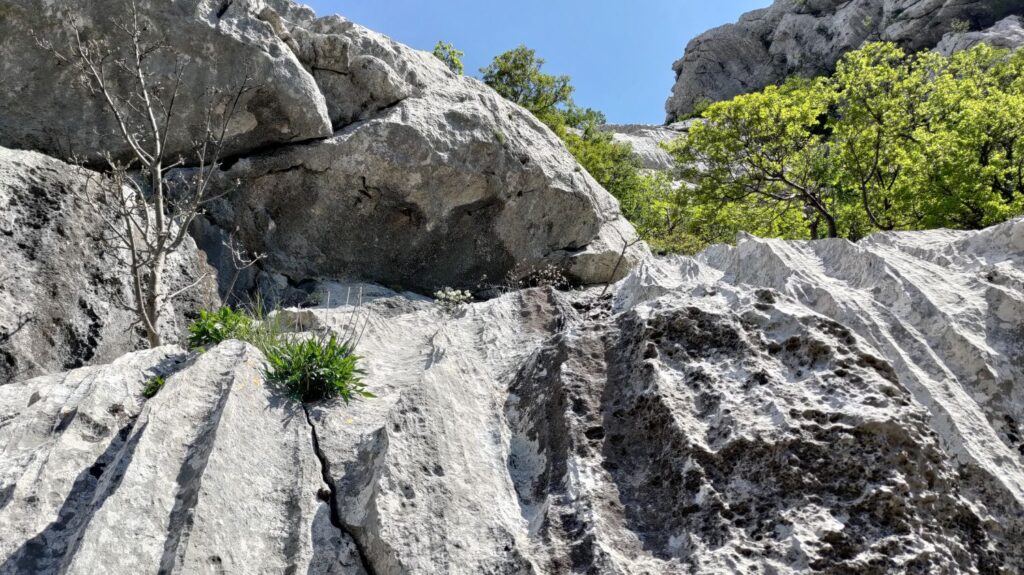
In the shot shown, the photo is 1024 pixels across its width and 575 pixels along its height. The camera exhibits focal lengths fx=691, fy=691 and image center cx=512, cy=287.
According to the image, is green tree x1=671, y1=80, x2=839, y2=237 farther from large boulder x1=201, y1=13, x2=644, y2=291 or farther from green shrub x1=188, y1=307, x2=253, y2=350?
green shrub x1=188, y1=307, x2=253, y2=350

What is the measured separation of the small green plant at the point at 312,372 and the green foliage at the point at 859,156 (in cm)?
1661

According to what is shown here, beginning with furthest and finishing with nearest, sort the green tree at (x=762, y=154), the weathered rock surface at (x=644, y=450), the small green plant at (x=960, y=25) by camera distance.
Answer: the small green plant at (x=960, y=25)
the green tree at (x=762, y=154)
the weathered rock surface at (x=644, y=450)

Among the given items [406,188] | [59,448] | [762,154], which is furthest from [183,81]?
[762,154]

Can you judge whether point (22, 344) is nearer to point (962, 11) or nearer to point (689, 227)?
point (689, 227)

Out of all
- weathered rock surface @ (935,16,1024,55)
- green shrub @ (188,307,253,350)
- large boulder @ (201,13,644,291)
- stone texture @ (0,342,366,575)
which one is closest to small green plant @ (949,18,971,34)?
weathered rock surface @ (935,16,1024,55)

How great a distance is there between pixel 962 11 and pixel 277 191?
65.9m

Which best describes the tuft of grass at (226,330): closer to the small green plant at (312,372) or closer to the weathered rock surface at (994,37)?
the small green plant at (312,372)

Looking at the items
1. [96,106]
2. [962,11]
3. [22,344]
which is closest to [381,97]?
[96,106]

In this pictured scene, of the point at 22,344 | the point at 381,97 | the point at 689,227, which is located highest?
the point at 689,227

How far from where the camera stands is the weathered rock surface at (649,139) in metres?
50.6

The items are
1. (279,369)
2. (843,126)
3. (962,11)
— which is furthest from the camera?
(962,11)

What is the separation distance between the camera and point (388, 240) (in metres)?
14.6

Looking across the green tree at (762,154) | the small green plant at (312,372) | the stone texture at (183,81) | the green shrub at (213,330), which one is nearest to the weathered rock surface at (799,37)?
the green tree at (762,154)

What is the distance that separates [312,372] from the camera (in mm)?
6254
